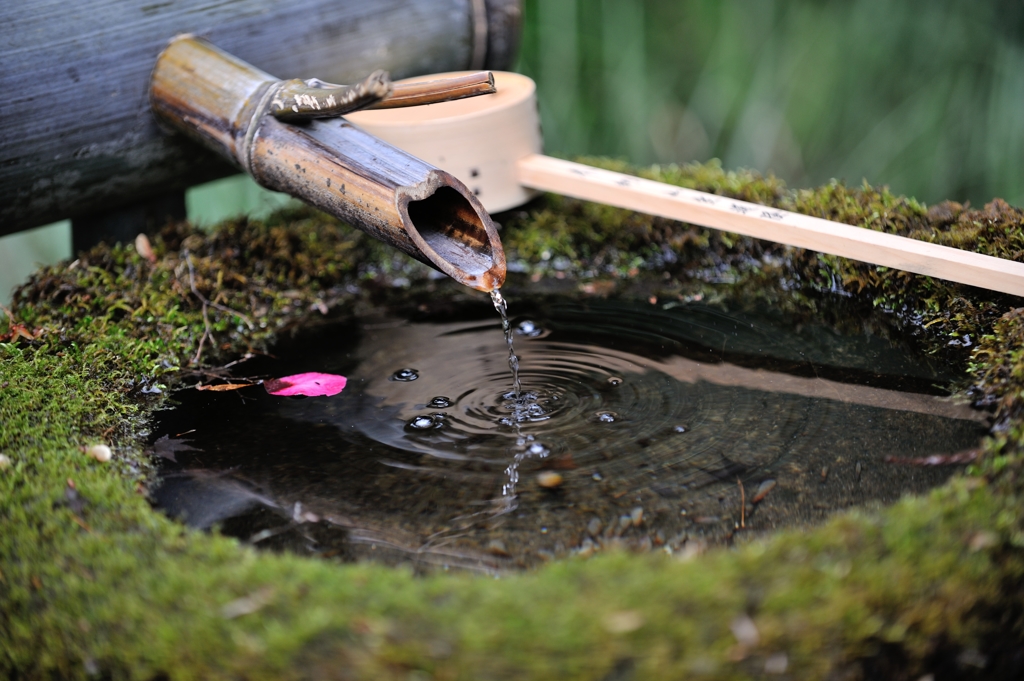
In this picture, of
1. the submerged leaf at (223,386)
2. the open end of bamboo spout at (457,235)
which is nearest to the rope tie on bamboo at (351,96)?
the open end of bamboo spout at (457,235)

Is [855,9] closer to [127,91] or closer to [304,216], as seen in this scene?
[304,216]

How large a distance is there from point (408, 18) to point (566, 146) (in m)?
1.76

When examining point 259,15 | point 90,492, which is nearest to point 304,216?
point 259,15

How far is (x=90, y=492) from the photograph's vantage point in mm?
1576

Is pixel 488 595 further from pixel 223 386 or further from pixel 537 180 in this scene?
pixel 537 180

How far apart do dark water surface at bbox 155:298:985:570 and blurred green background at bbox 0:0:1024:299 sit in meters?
1.99

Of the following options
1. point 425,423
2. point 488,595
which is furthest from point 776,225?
point 488,595

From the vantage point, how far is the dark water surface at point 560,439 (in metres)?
1.58

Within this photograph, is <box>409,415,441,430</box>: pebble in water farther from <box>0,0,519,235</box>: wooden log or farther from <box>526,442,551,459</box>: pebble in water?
<box>0,0,519,235</box>: wooden log

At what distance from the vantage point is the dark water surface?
158 cm

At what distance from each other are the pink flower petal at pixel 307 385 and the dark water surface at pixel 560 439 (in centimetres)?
3

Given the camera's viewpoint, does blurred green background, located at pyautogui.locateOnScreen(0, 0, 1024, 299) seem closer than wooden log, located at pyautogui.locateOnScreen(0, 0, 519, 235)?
No

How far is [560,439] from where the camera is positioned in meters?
1.85

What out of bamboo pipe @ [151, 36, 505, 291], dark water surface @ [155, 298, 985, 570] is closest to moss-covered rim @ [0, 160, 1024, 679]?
dark water surface @ [155, 298, 985, 570]
